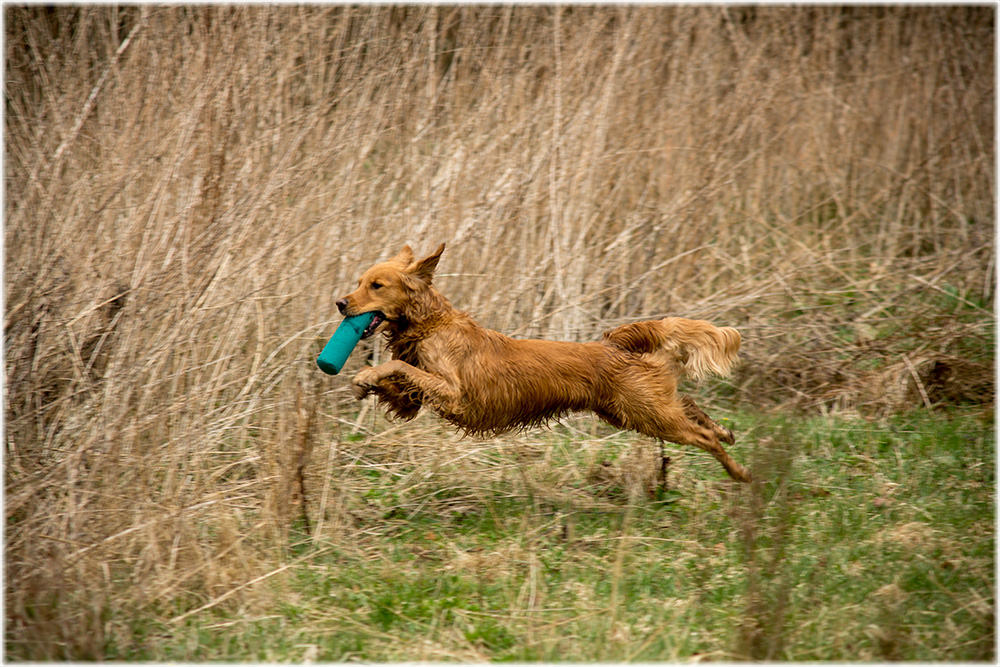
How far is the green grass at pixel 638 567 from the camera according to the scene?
3.41 meters

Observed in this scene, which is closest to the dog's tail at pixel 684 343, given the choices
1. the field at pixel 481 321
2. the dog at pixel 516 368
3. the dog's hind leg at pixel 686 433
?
the dog at pixel 516 368

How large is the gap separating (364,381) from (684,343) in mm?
1823

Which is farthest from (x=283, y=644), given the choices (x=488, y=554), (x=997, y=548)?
(x=997, y=548)

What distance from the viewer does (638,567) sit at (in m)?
4.16

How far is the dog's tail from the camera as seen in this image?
15.8 feet

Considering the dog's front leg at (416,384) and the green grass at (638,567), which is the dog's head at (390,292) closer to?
the dog's front leg at (416,384)

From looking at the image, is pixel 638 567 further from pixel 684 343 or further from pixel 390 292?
pixel 390 292

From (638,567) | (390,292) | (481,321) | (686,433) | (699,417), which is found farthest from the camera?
(481,321)

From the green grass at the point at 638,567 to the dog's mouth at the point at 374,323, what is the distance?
3.40 ft

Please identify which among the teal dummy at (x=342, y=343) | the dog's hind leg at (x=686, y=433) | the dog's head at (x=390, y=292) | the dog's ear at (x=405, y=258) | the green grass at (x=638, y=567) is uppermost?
the dog's ear at (x=405, y=258)

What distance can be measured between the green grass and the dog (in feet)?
1.66

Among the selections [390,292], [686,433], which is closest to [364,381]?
[390,292]

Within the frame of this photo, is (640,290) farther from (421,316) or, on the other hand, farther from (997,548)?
(997,548)

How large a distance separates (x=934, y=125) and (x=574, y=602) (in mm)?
A: 7193
